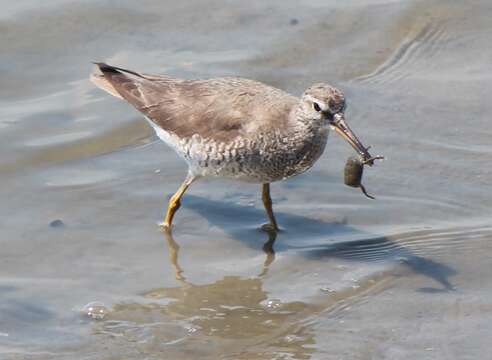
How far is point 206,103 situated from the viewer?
7.96 meters

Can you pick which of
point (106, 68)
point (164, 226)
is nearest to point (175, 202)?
point (164, 226)

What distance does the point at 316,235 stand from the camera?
771 centimetres

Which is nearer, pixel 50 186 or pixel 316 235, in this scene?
pixel 316 235

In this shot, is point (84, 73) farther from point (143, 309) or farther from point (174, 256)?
point (143, 309)

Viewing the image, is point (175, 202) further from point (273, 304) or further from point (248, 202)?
point (273, 304)

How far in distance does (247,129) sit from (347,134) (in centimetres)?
78

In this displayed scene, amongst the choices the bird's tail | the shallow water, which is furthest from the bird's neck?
the bird's tail

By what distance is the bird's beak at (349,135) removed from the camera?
712cm

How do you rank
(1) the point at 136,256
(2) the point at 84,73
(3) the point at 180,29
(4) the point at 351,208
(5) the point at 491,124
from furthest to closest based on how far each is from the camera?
1. (3) the point at 180,29
2. (2) the point at 84,73
3. (5) the point at 491,124
4. (4) the point at 351,208
5. (1) the point at 136,256

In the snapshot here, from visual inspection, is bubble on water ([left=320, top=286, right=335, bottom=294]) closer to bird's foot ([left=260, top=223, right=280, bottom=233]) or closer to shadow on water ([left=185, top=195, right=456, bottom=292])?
shadow on water ([left=185, top=195, right=456, bottom=292])

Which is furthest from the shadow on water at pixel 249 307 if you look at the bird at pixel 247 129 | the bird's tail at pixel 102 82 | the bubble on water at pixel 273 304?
the bird's tail at pixel 102 82

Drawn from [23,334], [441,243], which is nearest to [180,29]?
[441,243]

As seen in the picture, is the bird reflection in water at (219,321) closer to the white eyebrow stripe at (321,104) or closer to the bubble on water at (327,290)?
the bubble on water at (327,290)

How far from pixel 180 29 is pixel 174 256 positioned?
11.8ft
